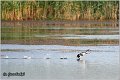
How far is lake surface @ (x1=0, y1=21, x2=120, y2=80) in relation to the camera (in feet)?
39.2

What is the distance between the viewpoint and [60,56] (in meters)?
15.1

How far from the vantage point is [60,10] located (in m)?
32.9

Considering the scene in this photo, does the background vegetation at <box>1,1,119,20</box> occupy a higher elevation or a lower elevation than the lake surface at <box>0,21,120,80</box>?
higher

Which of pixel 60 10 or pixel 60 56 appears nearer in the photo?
pixel 60 56

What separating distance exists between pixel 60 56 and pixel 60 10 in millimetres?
17992

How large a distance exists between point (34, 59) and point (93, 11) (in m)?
19.0

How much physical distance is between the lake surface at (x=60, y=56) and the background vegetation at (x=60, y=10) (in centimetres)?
791

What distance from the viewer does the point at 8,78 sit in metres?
11.1

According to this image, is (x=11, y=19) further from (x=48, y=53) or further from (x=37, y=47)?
(x=48, y=53)

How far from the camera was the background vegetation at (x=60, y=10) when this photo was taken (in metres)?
31.4

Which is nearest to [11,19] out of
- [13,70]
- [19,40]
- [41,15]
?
[41,15]

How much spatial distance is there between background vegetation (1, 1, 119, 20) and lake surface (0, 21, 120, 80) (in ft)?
26.0

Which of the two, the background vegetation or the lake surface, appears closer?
the lake surface

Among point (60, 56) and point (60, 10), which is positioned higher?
point (60, 10)
